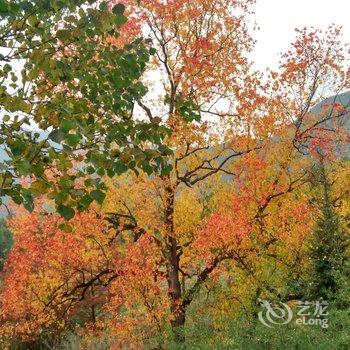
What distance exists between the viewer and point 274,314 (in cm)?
1491

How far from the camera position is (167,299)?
15.2 metres

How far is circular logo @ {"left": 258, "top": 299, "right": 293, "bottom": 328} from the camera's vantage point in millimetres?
14359

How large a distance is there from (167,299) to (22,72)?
1140 centimetres

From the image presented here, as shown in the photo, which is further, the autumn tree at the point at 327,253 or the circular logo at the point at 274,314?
the autumn tree at the point at 327,253

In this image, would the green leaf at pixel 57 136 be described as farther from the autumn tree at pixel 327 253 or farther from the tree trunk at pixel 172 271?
the autumn tree at pixel 327 253

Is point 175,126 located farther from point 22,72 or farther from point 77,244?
point 22,72

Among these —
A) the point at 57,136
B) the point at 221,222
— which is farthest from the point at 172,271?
the point at 57,136

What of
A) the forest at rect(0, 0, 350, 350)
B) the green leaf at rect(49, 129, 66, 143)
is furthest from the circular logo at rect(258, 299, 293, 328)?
the green leaf at rect(49, 129, 66, 143)

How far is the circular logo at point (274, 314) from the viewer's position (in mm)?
14359

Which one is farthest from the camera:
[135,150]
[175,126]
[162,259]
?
[162,259]

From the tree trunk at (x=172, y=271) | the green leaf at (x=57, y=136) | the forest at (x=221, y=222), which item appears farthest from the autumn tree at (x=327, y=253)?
the green leaf at (x=57, y=136)

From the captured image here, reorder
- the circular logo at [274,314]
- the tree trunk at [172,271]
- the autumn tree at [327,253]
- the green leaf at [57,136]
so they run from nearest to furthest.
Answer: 1. the green leaf at [57,136]
2. the circular logo at [274,314]
3. the tree trunk at [172,271]
4. the autumn tree at [327,253]

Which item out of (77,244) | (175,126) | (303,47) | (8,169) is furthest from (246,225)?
(8,169)

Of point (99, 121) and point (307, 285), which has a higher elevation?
point (99, 121)
